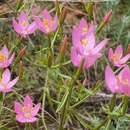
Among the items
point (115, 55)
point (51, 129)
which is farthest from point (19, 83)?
point (115, 55)

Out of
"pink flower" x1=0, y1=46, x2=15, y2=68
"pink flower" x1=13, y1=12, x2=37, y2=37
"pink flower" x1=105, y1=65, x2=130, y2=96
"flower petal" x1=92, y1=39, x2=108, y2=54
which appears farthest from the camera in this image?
"pink flower" x1=13, y1=12, x2=37, y2=37

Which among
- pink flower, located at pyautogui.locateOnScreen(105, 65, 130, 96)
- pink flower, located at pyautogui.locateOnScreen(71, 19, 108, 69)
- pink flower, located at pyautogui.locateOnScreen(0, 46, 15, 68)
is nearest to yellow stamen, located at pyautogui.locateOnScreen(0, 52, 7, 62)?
pink flower, located at pyautogui.locateOnScreen(0, 46, 15, 68)

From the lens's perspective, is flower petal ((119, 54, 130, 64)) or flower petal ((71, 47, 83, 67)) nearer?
flower petal ((71, 47, 83, 67))

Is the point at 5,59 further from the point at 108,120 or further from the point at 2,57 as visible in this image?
the point at 108,120

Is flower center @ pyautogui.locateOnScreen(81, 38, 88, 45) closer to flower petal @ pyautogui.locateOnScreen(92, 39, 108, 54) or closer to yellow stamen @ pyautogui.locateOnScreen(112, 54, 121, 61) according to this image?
flower petal @ pyautogui.locateOnScreen(92, 39, 108, 54)

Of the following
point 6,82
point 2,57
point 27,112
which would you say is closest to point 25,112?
point 27,112

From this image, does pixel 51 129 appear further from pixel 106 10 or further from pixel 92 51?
pixel 106 10

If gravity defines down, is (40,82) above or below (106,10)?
below

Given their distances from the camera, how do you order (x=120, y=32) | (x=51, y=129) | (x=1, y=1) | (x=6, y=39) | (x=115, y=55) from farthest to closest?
(x=1, y=1) → (x=120, y=32) → (x=6, y=39) → (x=51, y=129) → (x=115, y=55)
